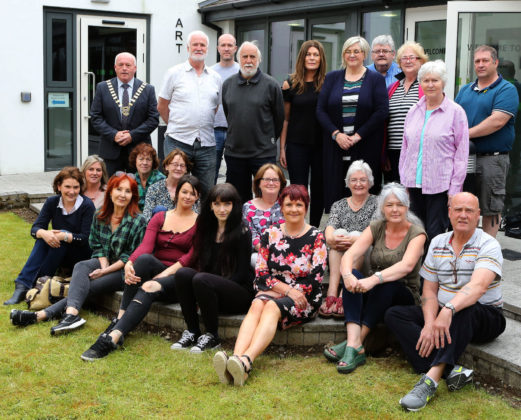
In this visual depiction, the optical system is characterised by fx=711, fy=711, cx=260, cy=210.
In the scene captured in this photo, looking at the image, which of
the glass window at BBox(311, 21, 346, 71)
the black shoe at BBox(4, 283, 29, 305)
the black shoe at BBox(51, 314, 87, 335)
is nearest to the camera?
the black shoe at BBox(51, 314, 87, 335)

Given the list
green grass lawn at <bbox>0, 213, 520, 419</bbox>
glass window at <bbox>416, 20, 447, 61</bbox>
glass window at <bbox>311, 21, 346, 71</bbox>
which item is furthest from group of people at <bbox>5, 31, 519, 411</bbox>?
glass window at <bbox>311, 21, 346, 71</bbox>

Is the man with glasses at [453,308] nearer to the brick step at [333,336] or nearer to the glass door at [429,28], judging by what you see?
the brick step at [333,336]

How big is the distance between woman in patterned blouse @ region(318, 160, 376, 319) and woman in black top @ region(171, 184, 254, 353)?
544 millimetres

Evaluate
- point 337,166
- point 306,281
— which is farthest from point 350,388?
point 337,166

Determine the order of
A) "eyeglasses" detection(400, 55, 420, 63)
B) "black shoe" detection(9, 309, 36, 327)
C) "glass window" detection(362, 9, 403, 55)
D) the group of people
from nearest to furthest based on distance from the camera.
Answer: the group of people → "black shoe" detection(9, 309, 36, 327) → "eyeglasses" detection(400, 55, 420, 63) → "glass window" detection(362, 9, 403, 55)

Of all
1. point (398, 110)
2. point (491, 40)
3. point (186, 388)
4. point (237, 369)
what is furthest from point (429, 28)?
point (186, 388)

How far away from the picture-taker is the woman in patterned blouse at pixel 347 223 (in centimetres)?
464

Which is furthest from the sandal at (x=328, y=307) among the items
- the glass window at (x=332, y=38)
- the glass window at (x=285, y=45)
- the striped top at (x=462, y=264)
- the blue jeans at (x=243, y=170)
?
the glass window at (x=285, y=45)

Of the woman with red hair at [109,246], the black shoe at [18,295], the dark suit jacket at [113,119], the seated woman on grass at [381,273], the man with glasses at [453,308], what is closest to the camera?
the man with glasses at [453,308]

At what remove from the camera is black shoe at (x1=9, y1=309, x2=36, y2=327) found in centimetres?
482

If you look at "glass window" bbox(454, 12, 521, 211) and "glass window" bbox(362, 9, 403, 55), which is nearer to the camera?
"glass window" bbox(454, 12, 521, 211)

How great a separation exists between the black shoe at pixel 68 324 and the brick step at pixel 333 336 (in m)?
0.43

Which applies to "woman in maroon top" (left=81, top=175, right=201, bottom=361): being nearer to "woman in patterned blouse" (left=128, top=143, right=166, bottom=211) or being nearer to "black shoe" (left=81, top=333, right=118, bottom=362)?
"black shoe" (left=81, top=333, right=118, bottom=362)

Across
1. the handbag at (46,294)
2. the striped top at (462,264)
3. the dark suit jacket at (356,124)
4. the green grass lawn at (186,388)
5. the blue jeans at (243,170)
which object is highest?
the dark suit jacket at (356,124)
